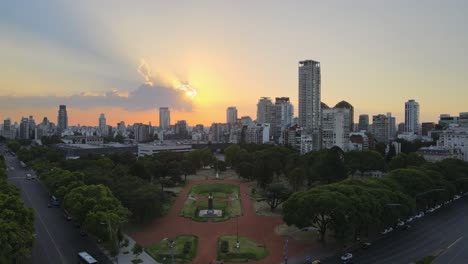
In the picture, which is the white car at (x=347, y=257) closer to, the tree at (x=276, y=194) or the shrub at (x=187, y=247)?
the shrub at (x=187, y=247)

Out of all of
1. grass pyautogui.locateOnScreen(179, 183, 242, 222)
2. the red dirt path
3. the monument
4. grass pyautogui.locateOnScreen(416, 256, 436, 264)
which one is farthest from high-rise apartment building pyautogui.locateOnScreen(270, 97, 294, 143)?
grass pyautogui.locateOnScreen(416, 256, 436, 264)

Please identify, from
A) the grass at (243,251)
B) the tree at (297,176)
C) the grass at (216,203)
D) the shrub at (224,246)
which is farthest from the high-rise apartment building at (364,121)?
the shrub at (224,246)

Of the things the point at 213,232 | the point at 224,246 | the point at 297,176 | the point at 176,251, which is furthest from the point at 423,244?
the point at 176,251

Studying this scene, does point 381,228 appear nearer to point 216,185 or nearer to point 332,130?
point 216,185

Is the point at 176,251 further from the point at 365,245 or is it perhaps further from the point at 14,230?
the point at 365,245

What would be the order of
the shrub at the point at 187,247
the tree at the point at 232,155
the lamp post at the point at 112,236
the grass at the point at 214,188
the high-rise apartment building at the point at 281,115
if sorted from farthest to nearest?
the high-rise apartment building at the point at 281,115 < the tree at the point at 232,155 < the grass at the point at 214,188 < the shrub at the point at 187,247 < the lamp post at the point at 112,236

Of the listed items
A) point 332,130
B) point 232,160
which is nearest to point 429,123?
point 332,130
